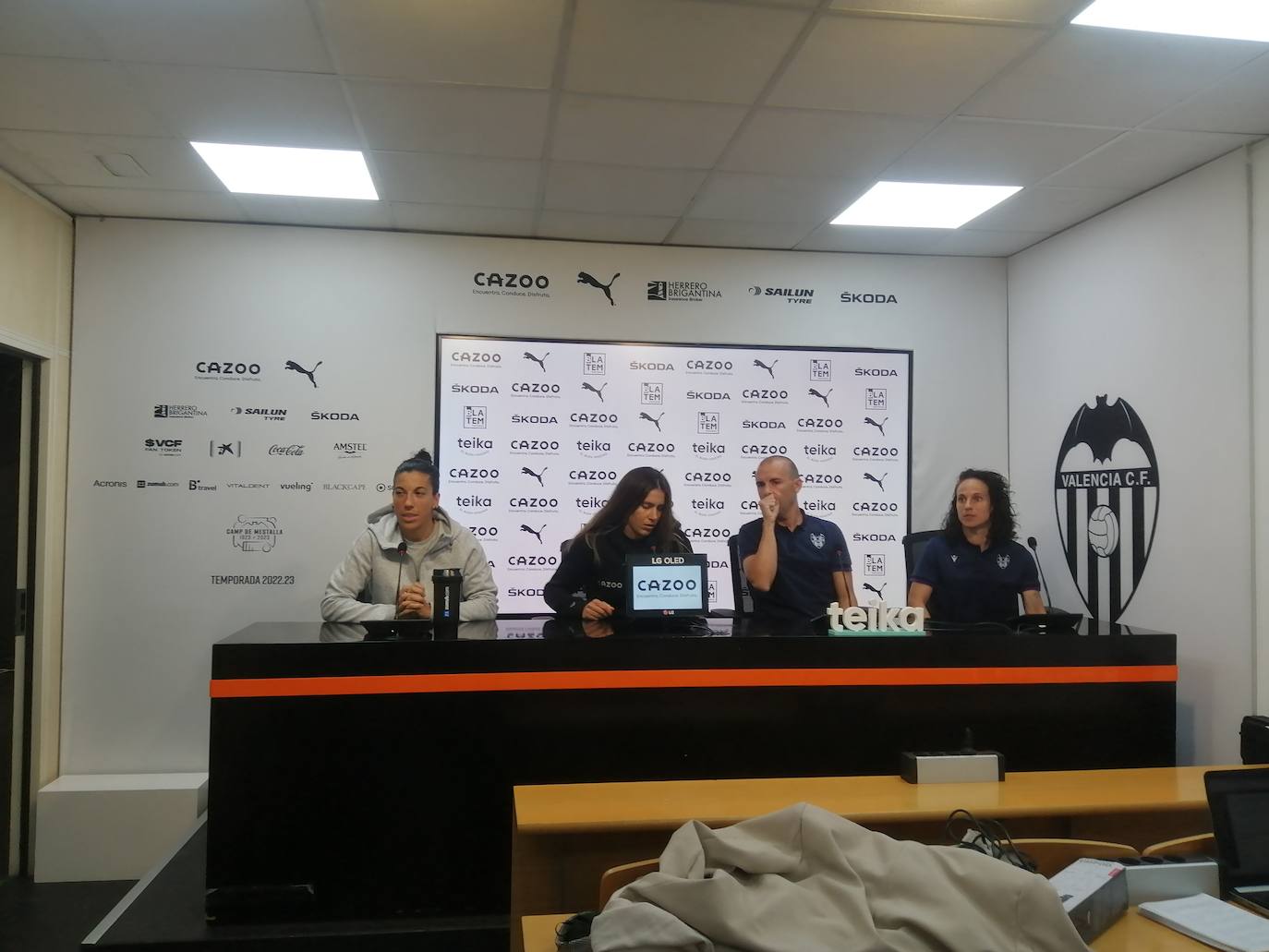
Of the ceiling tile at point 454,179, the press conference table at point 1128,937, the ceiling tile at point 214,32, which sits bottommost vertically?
the press conference table at point 1128,937

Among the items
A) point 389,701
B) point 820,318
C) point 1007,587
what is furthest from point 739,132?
point 389,701

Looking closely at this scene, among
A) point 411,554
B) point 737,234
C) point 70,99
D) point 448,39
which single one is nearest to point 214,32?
point 448,39

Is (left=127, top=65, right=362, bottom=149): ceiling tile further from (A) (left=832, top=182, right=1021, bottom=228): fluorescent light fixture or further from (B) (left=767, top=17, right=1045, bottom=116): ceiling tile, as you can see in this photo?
(A) (left=832, top=182, right=1021, bottom=228): fluorescent light fixture

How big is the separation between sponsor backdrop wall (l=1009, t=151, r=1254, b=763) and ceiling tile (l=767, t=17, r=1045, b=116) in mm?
1427

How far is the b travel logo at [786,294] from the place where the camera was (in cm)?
523

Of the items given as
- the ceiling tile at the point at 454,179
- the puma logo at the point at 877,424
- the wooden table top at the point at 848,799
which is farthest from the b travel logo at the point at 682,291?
the wooden table top at the point at 848,799

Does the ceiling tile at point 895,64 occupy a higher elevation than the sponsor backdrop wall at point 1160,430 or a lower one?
higher

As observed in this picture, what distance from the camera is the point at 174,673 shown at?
4621 mm

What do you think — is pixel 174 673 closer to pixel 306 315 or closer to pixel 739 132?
pixel 306 315

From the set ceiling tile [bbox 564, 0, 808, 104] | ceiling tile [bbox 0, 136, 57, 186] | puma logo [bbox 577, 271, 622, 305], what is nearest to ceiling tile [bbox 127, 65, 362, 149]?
ceiling tile [bbox 0, 136, 57, 186]

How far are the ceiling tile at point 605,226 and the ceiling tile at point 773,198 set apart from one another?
10.6 inches

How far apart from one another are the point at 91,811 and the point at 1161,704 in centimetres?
468

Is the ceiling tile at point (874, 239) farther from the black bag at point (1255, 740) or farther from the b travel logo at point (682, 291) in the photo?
the black bag at point (1255, 740)

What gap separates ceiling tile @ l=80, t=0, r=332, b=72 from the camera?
8.71ft
